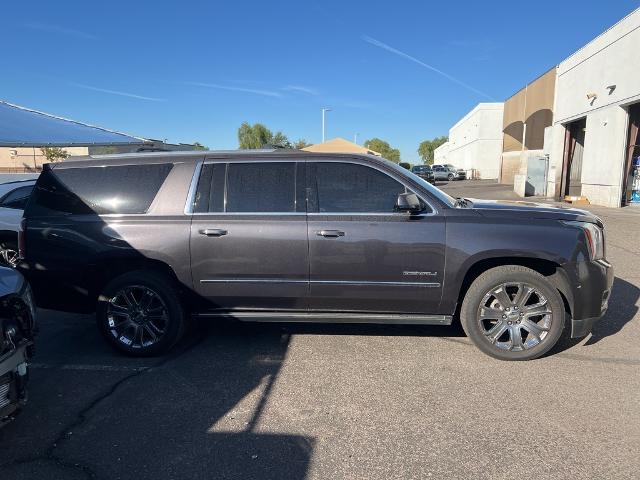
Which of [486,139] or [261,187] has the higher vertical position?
[486,139]

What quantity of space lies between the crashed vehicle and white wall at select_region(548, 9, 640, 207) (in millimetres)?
17322

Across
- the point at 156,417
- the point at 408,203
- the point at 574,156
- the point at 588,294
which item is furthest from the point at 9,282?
the point at 574,156

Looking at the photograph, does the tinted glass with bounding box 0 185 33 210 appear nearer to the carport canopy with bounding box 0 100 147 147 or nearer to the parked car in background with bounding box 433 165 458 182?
the carport canopy with bounding box 0 100 147 147

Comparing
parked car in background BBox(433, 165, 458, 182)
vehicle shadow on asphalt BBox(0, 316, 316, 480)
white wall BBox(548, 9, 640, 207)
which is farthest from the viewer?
parked car in background BBox(433, 165, 458, 182)

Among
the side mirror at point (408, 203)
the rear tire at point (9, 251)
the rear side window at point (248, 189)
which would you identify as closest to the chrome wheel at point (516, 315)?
the side mirror at point (408, 203)

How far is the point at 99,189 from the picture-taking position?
14.5 ft

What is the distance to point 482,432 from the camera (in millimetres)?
3055

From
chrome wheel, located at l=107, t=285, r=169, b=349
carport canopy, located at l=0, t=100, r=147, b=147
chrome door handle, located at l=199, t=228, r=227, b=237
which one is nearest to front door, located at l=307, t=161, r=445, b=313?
chrome door handle, located at l=199, t=228, r=227, b=237

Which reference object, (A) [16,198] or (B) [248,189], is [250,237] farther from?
(A) [16,198]

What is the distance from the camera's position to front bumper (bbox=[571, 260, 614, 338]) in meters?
3.95

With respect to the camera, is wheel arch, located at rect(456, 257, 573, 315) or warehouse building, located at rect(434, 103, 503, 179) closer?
wheel arch, located at rect(456, 257, 573, 315)

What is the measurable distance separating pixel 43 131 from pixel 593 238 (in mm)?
17778

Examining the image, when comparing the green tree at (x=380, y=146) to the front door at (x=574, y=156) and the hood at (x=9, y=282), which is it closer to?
the front door at (x=574, y=156)

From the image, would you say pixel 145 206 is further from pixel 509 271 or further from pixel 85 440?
pixel 509 271
